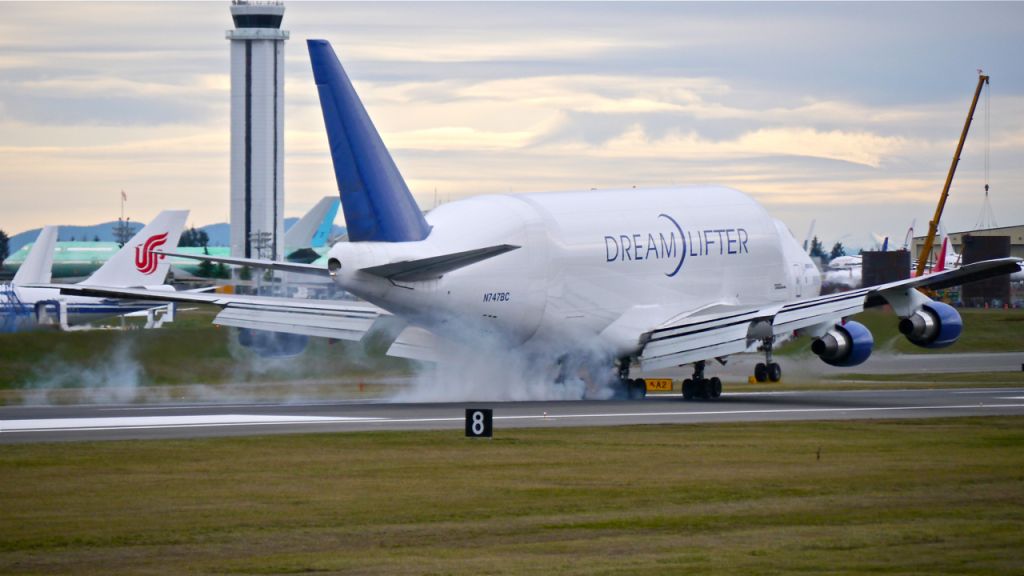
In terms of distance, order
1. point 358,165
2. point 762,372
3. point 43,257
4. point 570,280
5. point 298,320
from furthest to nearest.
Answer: point 43,257, point 570,280, point 762,372, point 298,320, point 358,165

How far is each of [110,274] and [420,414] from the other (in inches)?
1651

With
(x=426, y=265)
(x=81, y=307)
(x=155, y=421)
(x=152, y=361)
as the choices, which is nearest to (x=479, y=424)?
(x=426, y=265)

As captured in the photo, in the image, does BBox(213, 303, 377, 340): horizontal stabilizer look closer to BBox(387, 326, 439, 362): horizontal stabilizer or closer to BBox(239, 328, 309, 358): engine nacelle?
BBox(387, 326, 439, 362): horizontal stabilizer

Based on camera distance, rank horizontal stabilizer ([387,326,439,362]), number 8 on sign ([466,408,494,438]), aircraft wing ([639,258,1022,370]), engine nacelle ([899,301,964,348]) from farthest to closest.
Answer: horizontal stabilizer ([387,326,439,362]) < engine nacelle ([899,301,964,348]) < aircraft wing ([639,258,1022,370]) < number 8 on sign ([466,408,494,438])

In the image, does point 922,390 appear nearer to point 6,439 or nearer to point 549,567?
point 6,439

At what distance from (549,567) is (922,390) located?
36.9m

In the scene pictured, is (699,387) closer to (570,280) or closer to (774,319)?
(774,319)

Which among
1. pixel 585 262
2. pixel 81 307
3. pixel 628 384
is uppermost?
pixel 81 307

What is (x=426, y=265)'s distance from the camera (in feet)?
127

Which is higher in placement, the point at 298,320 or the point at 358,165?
the point at 358,165

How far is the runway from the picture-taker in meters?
32.7

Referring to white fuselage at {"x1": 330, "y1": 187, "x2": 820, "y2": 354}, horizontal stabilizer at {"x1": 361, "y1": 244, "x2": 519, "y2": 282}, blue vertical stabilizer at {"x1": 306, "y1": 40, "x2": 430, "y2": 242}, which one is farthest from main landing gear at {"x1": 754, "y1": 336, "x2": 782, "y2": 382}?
blue vertical stabilizer at {"x1": 306, "y1": 40, "x2": 430, "y2": 242}

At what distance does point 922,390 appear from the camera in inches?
2008

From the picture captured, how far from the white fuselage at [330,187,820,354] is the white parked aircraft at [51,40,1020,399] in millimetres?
47
